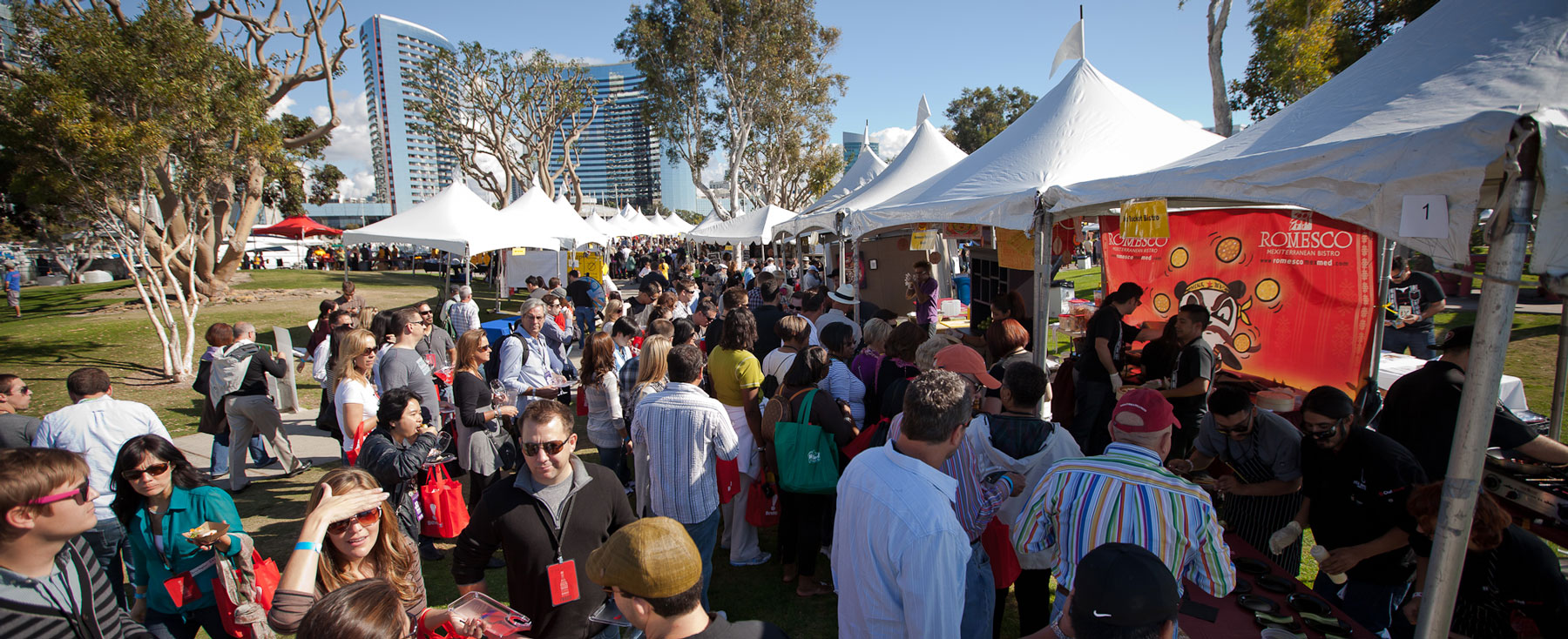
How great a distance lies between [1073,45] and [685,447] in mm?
5594

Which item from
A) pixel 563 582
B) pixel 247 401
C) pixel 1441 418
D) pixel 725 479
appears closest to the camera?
pixel 563 582

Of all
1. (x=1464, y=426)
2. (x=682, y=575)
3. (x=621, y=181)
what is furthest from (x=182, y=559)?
(x=621, y=181)

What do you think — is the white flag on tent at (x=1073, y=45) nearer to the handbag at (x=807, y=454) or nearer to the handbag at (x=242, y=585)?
the handbag at (x=807, y=454)

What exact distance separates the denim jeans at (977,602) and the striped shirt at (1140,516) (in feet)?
0.95

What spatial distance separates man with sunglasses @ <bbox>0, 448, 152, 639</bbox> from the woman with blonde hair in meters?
1.83

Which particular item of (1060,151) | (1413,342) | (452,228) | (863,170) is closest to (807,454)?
(1060,151)

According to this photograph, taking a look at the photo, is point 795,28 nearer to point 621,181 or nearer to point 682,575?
point 682,575

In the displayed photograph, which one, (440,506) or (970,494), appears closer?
(970,494)

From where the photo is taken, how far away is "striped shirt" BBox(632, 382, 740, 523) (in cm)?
322

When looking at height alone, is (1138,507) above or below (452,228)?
below

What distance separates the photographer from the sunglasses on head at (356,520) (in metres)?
2.07

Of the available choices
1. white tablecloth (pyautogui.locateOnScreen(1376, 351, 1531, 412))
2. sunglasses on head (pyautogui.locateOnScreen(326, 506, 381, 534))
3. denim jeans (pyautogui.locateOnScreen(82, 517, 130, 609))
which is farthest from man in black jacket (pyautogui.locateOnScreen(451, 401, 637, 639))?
white tablecloth (pyautogui.locateOnScreen(1376, 351, 1531, 412))

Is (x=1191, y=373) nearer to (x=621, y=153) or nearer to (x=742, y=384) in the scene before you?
(x=742, y=384)

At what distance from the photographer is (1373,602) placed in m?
2.80
